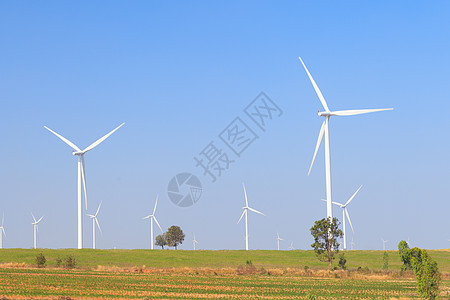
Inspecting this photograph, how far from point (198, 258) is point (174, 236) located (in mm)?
62898

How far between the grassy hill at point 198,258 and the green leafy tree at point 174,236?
150 feet

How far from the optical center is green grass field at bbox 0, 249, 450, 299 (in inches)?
2138

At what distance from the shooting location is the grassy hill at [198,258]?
112m

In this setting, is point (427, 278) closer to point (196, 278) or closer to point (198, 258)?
point (196, 278)

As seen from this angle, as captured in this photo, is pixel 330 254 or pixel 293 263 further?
pixel 293 263

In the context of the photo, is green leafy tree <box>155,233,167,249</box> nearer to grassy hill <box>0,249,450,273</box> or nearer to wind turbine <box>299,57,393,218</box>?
grassy hill <box>0,249,450,273</box>

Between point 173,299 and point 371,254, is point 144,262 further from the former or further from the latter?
point 173,299

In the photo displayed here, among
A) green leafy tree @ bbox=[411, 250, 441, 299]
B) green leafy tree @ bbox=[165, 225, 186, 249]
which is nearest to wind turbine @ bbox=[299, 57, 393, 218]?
green leafy tree @ bbox=[411, 250, 441, 299]

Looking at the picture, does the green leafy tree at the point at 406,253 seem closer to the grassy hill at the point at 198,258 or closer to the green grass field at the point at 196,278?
the green grass field at the point at 196,278

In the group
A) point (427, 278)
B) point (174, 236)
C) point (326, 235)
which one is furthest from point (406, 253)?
point (174, 236)

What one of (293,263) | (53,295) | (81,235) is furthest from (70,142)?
(53,295)

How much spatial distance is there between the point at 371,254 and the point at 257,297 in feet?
305

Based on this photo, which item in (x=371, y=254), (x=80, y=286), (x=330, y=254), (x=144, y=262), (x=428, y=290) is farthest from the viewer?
(x=371, y=254)

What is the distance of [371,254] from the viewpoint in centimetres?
13912
